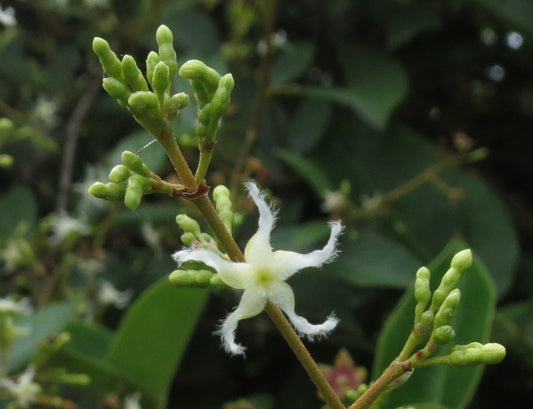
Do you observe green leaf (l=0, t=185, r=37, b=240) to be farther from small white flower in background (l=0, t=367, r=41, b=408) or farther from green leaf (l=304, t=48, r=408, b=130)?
green leaf (l=304, t=48, r=408, b=130)

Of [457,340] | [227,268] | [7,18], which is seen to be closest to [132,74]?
[227,268]

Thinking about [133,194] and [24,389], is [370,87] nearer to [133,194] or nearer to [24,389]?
[24,389]

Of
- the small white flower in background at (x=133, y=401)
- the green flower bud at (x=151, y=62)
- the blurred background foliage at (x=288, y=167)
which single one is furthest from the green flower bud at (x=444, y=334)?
the small white flower in background at (x=133, y=401)

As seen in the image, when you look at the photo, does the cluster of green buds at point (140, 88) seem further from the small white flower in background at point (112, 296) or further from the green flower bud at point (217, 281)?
the small white flower in background at point (112, 296)

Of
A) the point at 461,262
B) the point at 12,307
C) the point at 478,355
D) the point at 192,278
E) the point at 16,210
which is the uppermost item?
the point at 16,210

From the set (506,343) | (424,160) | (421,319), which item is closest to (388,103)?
(424,160)

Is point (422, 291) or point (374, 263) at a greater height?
point (374, 263)

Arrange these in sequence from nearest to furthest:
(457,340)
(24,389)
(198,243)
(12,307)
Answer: (198,243) < (457,340) < (24,389) < (12,307)

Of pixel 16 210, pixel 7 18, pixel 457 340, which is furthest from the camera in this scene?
pixel 16 210

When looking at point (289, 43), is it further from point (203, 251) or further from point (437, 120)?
point (203, 251)
